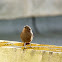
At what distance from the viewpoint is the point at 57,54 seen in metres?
0.85

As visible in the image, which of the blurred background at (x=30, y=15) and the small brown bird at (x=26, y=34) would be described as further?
the blurred background at (x=30, y=15)

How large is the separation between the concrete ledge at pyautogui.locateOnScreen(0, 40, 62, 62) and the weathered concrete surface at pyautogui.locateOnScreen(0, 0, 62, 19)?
80.6 inches

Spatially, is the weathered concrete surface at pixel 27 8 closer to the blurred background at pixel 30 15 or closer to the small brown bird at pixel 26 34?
the blurred background at pixel 30 15

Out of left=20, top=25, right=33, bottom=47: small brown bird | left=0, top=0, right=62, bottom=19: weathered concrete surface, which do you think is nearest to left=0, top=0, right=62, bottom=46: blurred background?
left=0, top=0, right=62, bottom=19: weathered concrete surface

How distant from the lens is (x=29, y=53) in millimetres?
903

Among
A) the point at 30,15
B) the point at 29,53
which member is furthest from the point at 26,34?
the point at 30,15

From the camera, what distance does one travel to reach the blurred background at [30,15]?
2.90 meters

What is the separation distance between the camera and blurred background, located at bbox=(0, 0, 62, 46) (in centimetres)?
290

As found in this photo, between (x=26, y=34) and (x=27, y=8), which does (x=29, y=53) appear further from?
(x=27, y=8)

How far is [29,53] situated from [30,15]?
84.7 inches

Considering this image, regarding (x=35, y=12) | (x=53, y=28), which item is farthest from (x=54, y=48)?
(x=35, y=12)

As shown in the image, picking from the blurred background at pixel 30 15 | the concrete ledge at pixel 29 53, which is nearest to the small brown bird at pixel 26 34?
the concrete ledge at pixel 29 53

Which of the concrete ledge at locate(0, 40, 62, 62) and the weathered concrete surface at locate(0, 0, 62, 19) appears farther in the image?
the weathered concrete surface at locate(0, 0, 62, 19)

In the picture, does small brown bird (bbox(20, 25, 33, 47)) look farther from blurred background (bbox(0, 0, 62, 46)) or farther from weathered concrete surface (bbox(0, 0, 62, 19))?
weathered concrete surface (bbox(0, 0, 62, 19))
